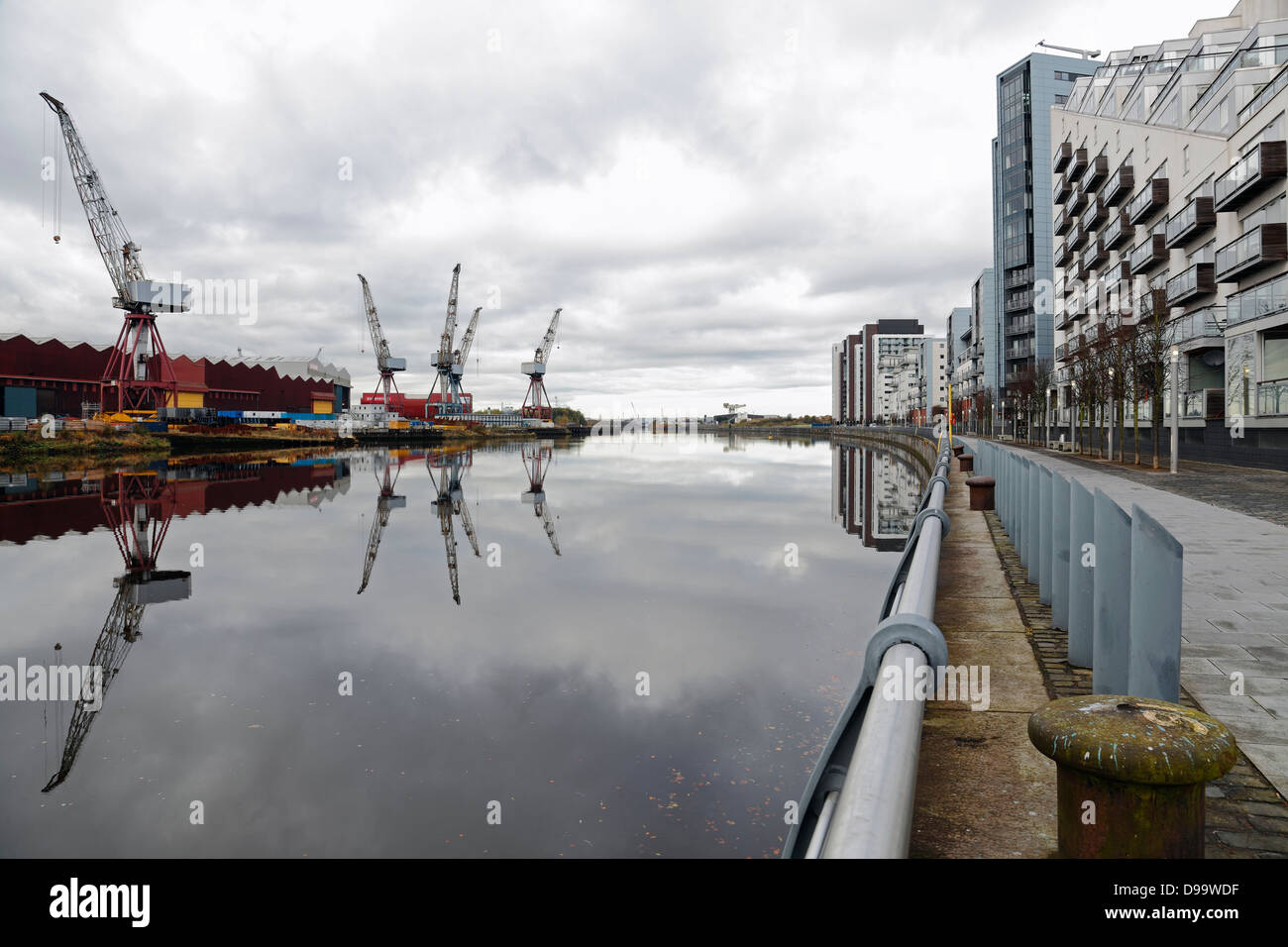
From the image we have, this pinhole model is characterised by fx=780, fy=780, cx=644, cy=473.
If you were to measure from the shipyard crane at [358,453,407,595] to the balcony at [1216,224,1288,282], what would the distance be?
36.3 m

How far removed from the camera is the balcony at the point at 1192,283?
1510 inches

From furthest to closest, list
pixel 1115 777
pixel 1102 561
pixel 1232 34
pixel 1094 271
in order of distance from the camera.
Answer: pixel 1094 271
pixel 1232 34
pixel 1102 561
pixel 1115 777

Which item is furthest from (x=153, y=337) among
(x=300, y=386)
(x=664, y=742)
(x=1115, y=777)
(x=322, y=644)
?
(x=1115, y=777)

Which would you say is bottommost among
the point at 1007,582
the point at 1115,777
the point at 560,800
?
the point at 560,800

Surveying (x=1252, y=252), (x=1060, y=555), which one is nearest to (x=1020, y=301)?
(x=1252, y=252)

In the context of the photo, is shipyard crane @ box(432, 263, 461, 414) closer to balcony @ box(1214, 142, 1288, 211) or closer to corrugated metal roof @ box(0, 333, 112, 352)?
corrugated metal roof @ box(0, 333, 112, 352)

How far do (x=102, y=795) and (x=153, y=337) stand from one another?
7986cm

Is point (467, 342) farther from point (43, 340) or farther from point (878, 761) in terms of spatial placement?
point (878, 761)

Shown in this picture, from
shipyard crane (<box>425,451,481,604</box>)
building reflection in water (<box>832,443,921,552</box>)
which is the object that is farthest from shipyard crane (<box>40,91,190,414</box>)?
building reflection in water (<box>832,443,921,552</box>)

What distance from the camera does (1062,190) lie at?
68875 mm

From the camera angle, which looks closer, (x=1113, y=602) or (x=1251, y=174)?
(x=1113, y=602)

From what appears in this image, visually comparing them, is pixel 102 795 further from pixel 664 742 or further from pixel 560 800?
pixel 664 742

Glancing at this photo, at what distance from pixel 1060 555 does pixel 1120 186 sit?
55.8 m
